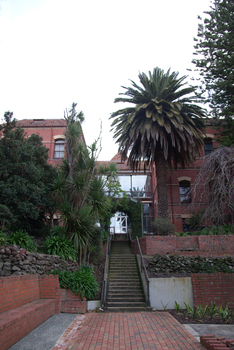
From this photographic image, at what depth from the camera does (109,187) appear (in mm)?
17984

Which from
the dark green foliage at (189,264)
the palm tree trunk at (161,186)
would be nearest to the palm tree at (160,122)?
the palm tree trunk at (161,186)

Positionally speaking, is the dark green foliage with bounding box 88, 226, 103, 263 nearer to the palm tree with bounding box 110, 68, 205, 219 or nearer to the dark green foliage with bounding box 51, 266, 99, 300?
the dark green foliage with bounding box 51, 266, 99, 300

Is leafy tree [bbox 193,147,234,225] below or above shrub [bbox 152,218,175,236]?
above

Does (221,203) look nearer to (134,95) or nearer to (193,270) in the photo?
(193,270)

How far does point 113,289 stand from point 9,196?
A: 539cm

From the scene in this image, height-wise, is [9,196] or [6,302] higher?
[9,196]

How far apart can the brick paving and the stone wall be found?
1.86 metres

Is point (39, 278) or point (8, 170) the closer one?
point (39, 278)

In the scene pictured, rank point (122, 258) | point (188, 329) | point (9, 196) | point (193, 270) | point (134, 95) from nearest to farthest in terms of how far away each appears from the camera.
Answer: point (188, 329)
point (9, 196)
point (193, 270)
point (122, 258)
point (134, 95)

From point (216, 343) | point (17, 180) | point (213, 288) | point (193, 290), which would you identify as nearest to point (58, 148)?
point (17, 180)

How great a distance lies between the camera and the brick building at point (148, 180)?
64.1 feet

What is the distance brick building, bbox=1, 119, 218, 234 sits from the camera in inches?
770

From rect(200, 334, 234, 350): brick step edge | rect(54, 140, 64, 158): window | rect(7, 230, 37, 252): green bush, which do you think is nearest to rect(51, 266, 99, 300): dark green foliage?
rect(7, 230, 37, 252): green bush

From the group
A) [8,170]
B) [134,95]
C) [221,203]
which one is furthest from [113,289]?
[134,95]
